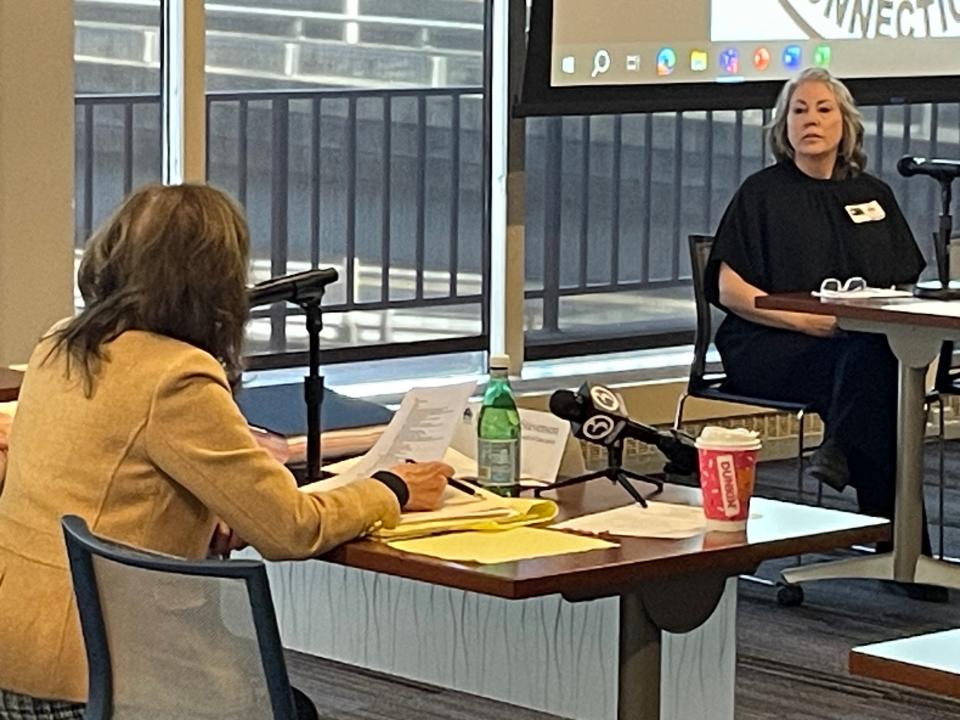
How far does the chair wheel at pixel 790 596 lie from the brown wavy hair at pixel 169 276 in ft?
8.37

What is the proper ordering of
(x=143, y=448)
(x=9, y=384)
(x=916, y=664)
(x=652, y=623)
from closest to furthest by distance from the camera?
(x=916, y=664) → (x=143, y=448) → (x=652, y=623) → (x=9, y=384)

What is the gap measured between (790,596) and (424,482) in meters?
2.32

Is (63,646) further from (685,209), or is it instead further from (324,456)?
(685,209)

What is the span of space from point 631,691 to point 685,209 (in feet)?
13.8

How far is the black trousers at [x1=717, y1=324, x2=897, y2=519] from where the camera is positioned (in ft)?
16.2

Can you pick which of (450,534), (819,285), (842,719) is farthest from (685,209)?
Answer: (450,534)

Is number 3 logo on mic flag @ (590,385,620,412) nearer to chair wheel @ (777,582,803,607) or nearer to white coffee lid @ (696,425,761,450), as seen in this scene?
white coffee lid @ (696,425,761,450)

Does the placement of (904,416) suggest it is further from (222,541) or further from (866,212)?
(222,541)

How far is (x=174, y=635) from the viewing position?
219 cm

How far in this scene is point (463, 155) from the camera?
20.1 ft

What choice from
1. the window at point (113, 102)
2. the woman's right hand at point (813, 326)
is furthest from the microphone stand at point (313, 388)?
the window at point (113, 102)

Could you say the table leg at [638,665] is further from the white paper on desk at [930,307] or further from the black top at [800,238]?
the black top at [800,238]

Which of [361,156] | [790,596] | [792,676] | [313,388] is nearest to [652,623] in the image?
[313,388]

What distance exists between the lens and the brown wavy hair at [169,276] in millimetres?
2475
